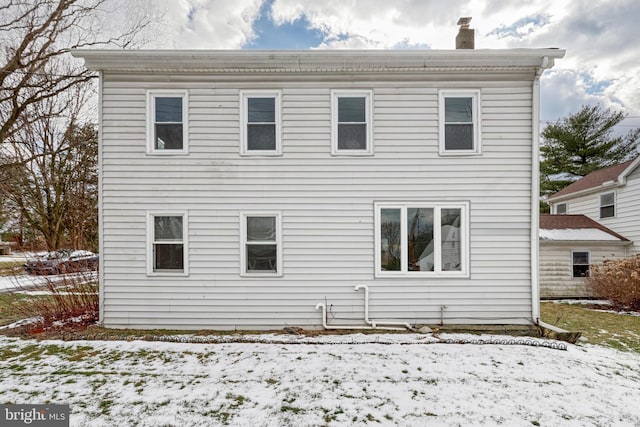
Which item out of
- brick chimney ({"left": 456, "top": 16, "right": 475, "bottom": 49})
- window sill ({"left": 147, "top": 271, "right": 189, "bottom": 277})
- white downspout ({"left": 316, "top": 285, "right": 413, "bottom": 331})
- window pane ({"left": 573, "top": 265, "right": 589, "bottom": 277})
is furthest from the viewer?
window pane ({"left": 573, "top": 265, "right": 589, "bottom": 277})

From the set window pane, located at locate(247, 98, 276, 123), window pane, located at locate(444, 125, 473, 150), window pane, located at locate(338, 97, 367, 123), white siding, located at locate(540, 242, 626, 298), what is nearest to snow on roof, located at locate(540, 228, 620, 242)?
white siding, located at locate(540, 242, 626, 298)

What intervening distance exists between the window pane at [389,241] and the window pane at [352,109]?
1.92m

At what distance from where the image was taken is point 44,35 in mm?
8438

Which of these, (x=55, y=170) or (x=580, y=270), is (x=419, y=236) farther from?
(x=55, y=170)

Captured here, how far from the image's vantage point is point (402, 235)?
5613mm

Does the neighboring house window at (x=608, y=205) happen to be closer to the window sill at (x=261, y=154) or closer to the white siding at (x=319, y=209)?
the white siding at (x=319, y=209)

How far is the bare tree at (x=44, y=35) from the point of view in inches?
320

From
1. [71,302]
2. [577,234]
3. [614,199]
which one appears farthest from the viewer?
[614,199]

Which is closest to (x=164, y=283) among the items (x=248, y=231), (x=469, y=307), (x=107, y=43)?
(x=248, y=231)

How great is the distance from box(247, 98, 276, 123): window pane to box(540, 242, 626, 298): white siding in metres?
9.34

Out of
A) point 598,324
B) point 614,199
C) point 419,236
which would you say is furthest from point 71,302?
point 614,199

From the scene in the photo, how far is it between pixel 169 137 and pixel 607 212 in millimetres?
14372
